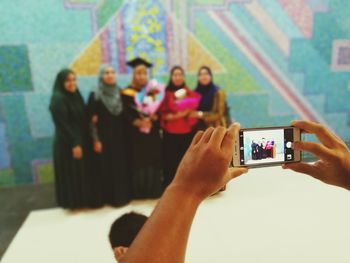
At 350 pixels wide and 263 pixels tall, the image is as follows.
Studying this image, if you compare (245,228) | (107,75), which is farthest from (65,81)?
(245,228)

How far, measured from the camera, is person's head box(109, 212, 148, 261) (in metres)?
1.42

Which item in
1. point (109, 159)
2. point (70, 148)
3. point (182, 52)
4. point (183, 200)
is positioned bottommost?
point (109, 159)

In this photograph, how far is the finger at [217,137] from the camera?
1.70 feet

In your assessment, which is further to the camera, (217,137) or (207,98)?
(207,98)

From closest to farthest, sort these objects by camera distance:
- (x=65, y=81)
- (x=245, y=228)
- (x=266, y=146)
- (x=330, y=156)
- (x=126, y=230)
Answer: (x=330, y=156) < (x=266, y=146) < (x=126, y=230) < (x=245, y=228) < (x=65, y=81)

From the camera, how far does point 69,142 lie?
2.86m

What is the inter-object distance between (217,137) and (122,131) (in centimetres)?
250

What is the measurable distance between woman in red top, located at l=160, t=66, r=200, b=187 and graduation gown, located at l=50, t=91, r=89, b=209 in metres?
0.73

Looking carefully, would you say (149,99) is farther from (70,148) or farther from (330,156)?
(330,156)

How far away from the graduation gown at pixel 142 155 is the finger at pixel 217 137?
2477 mm

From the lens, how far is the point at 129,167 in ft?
10.0

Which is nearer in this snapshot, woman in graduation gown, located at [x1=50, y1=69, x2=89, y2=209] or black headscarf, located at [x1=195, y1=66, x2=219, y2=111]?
woman in graduation gown, located at [x1=50, y1=69, x2=89, y2=209]

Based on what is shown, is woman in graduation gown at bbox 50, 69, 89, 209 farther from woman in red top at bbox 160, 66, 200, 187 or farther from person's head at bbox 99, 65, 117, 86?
woman in red top at bbox 160, 66, 200, 187

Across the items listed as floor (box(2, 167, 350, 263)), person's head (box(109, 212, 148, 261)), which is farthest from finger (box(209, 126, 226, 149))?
floor (box(2, 167, 350, 263))
